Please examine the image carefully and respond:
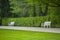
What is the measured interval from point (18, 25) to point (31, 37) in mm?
1161

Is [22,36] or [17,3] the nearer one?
[22,36]

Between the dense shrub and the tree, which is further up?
the tree

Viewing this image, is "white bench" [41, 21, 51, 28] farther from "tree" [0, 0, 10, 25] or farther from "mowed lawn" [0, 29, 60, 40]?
"tree" [0, 0, 10, 25]

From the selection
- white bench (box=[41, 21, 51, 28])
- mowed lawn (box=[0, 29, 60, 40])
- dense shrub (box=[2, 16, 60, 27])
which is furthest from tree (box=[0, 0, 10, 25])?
white bench (box=[41, 21, 51, 28])

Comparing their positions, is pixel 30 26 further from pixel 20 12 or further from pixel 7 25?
pixel 7 25

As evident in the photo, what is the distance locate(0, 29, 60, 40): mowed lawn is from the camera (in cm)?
526

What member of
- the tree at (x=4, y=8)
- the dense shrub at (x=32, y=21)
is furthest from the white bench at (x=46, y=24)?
the tree at (x=4, y=8)

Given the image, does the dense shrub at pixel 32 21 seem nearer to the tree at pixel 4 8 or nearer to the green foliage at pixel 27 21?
the green foliage at pixel 27 21

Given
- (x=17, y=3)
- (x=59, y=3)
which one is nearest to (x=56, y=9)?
(x=59, y=3)

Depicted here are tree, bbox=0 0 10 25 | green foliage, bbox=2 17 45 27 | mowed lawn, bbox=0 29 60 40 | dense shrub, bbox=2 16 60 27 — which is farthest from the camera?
tree, bbox=0 0 10 25

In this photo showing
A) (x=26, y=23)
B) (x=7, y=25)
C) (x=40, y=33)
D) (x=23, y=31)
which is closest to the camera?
(x=40, y=33)

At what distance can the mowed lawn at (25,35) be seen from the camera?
526 cm

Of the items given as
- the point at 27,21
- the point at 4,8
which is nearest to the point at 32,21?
the point at 27,21

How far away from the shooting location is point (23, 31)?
594 centimetres
